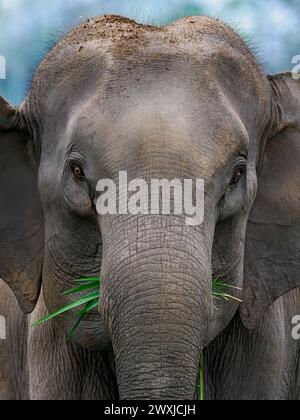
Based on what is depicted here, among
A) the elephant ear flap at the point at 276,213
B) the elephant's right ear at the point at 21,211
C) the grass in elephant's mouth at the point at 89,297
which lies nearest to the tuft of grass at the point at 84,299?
the grass in elephant's mouth at the point at 89,297

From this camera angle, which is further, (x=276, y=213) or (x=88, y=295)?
(x=276, y=213)

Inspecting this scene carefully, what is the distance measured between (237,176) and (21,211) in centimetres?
109

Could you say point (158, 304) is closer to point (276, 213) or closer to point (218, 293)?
point (218, 293)

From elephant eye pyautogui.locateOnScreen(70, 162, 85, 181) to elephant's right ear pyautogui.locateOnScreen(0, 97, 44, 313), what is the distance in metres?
0.63

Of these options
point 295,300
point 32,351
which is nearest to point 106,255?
point 32,351

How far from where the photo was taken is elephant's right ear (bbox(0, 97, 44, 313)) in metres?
6.06

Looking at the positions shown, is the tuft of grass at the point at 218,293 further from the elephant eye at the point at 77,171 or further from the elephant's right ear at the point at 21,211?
the elephant's right ear at the point at 21,211

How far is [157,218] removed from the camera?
193 inches

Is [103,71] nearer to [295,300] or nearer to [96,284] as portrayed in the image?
[96,284]

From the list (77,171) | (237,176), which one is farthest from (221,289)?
(77,171)

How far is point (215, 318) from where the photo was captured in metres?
5.65

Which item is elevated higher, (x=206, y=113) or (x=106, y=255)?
(x=206, y=113)

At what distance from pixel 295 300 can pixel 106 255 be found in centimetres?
198

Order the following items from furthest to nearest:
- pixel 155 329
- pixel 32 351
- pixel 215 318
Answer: pixel 32 351
pixel 215 318
pixel 155 329
